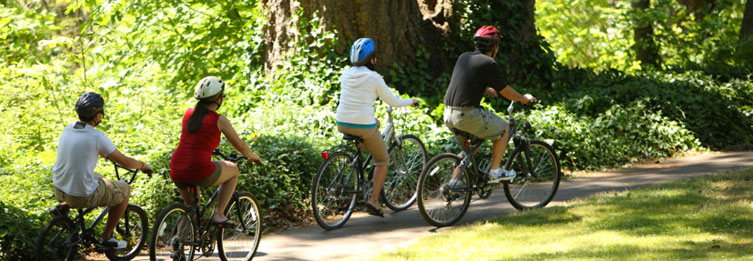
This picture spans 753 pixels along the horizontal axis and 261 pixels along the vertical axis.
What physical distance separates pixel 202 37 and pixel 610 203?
9.56m

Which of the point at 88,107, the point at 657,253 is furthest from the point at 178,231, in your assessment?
the point at 657,253

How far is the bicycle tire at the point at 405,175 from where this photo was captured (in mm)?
8742

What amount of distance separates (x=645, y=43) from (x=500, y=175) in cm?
1203

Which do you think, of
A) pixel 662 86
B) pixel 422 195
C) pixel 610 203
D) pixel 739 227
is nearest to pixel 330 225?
pixel 422 195

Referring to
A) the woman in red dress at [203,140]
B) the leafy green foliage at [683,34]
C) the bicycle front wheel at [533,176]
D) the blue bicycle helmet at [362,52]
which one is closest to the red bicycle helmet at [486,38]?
the blue bicycle helmet at [362,52]

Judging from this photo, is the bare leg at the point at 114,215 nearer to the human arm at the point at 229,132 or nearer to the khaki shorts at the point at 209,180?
the khaki shorts at the point at 209,180

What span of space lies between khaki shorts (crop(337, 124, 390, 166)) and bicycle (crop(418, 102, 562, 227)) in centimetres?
56

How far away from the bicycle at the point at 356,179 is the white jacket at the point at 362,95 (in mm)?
239

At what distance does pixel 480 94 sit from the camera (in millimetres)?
7680

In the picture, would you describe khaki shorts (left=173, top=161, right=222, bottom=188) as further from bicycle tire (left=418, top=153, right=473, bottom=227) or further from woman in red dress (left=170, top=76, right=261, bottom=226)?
bicycle tire (left=418, top=153, right=473, bottom=227)

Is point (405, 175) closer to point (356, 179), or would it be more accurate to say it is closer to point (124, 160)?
point (356, 179)

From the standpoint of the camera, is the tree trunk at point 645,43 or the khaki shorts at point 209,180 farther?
the tree trunk at point 645,43

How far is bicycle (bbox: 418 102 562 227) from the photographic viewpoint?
770 centimetres

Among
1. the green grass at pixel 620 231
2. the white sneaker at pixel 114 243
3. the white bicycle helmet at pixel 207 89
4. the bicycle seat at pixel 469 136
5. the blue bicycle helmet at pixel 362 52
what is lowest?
the green grass at pixel 620 231
